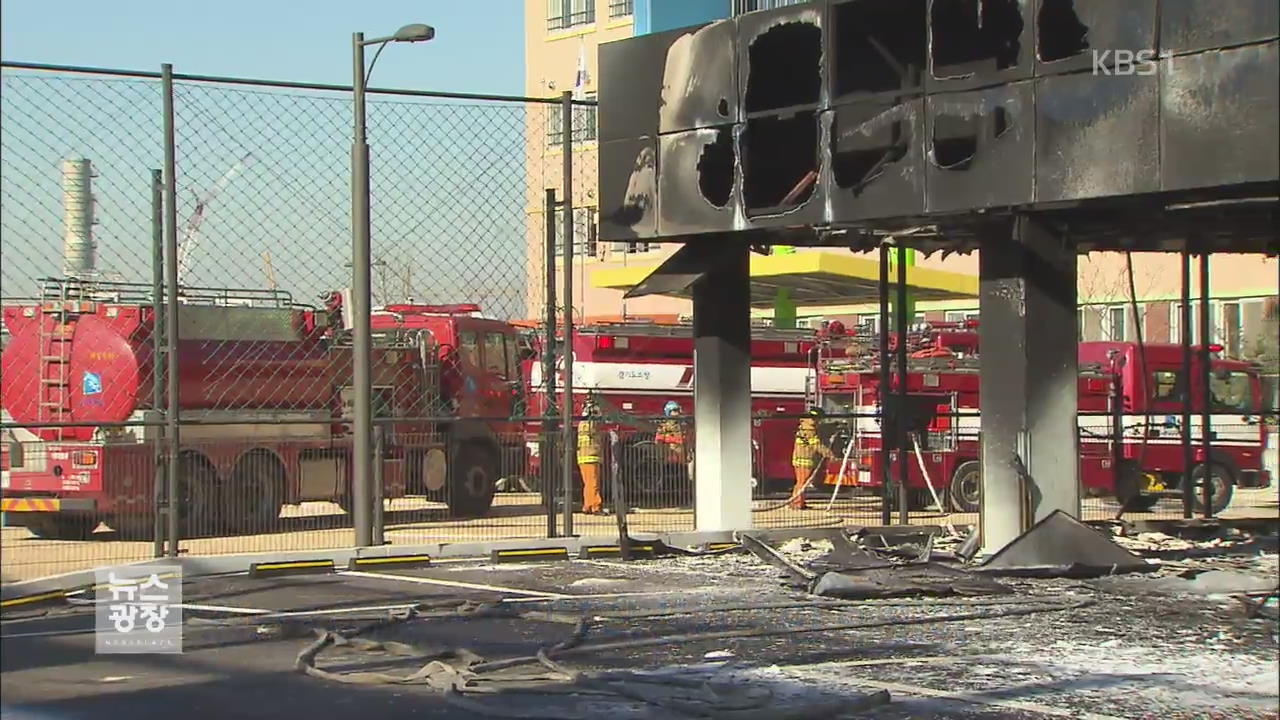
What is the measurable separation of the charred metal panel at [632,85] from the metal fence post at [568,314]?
41 centimetres

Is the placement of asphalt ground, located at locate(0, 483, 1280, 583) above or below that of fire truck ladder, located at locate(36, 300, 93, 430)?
below

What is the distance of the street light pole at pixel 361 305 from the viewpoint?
16500mm

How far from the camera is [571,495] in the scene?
58.7 ft

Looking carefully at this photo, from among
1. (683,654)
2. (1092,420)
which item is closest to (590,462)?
(1092,420)

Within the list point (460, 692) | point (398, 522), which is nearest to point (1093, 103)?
point (460, 692)

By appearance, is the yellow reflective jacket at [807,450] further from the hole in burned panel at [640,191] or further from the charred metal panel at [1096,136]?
the charred metal panel at [1096,136]

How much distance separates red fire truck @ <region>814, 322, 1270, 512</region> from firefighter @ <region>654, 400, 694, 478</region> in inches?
164

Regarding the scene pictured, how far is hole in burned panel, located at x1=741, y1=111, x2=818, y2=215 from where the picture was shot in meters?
16.7

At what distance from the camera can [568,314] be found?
17734 mm

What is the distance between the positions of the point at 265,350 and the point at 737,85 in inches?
318

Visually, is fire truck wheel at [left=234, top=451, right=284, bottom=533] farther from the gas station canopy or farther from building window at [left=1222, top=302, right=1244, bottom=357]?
building window at [left=1222, top=302, right=1244, bottom=357]

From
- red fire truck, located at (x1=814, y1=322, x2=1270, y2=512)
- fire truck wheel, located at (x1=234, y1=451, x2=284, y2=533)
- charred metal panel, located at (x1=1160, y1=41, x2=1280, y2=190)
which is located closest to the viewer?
charred metal panel, located at (x1=1160, y1=41, x2=1280, y2=190)

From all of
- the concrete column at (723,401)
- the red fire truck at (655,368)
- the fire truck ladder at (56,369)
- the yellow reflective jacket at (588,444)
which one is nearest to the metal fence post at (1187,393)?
the concrete column at (723,401)

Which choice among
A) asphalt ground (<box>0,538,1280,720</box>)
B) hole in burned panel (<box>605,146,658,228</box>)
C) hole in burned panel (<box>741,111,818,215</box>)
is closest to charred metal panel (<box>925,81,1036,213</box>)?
hole in burned panel (<box>741,111,818,215</box>)
